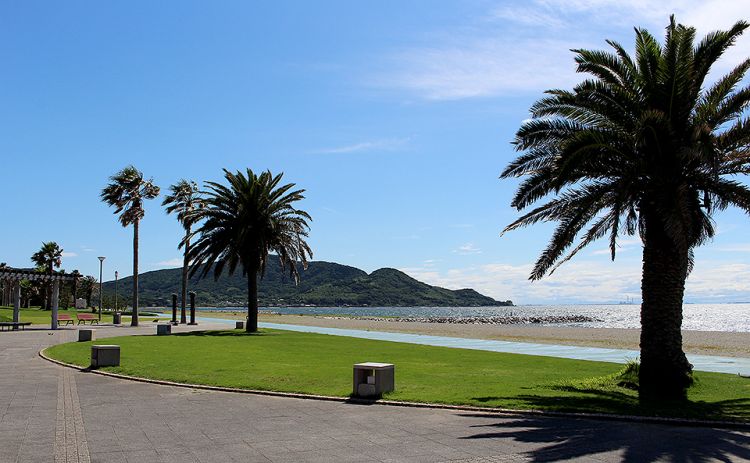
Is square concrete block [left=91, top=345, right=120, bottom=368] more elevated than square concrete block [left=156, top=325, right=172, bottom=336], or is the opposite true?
square concrete block [left=91, top=345, right=120, bottom=368]

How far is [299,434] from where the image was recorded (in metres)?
9.32

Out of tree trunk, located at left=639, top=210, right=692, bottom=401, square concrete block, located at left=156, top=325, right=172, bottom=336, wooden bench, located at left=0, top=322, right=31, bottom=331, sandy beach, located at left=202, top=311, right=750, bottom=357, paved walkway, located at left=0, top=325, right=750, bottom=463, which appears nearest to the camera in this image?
paved walkway, located at left=0, top=325, right=750, bottom=463

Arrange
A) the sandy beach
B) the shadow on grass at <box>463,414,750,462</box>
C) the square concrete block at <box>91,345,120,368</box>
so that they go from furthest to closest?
1. the sandy beach
2. the square concrete block at <box>91,345,120,368</box>
3. the shadow on grass at <box>463,414,750,462</box>

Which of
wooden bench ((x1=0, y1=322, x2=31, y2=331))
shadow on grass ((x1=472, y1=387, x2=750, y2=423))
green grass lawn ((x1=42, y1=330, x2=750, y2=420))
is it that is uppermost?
shadow on grass ((x1=472, y1=387, x2=750, y2=423))

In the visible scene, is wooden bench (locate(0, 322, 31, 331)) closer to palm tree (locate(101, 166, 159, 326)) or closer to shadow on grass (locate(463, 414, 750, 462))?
palm tree (locate(101, 166, 159, 326))

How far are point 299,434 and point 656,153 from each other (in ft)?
32.5

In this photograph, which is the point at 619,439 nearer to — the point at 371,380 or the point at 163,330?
the point at 371,380

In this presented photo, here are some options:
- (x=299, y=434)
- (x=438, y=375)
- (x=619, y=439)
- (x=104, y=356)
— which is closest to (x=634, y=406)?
(x=619, y=439)

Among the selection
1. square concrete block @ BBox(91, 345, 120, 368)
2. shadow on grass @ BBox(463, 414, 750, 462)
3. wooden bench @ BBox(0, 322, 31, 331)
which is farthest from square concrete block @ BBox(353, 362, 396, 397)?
wooden bench @ BBox(0, 322, 31, 331)

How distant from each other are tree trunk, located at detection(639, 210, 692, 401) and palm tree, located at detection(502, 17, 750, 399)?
0.02 meters

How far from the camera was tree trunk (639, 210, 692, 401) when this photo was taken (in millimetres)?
14414

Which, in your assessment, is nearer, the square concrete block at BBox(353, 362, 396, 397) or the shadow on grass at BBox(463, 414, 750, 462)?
the shadow on grass at BBox(463, 414, 750, 462)

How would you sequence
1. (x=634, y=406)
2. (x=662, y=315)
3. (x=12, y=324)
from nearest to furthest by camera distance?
(x=634, y=406) → (x=662, y=315) → (x=12, y=324)

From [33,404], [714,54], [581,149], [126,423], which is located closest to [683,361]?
[581,149]
